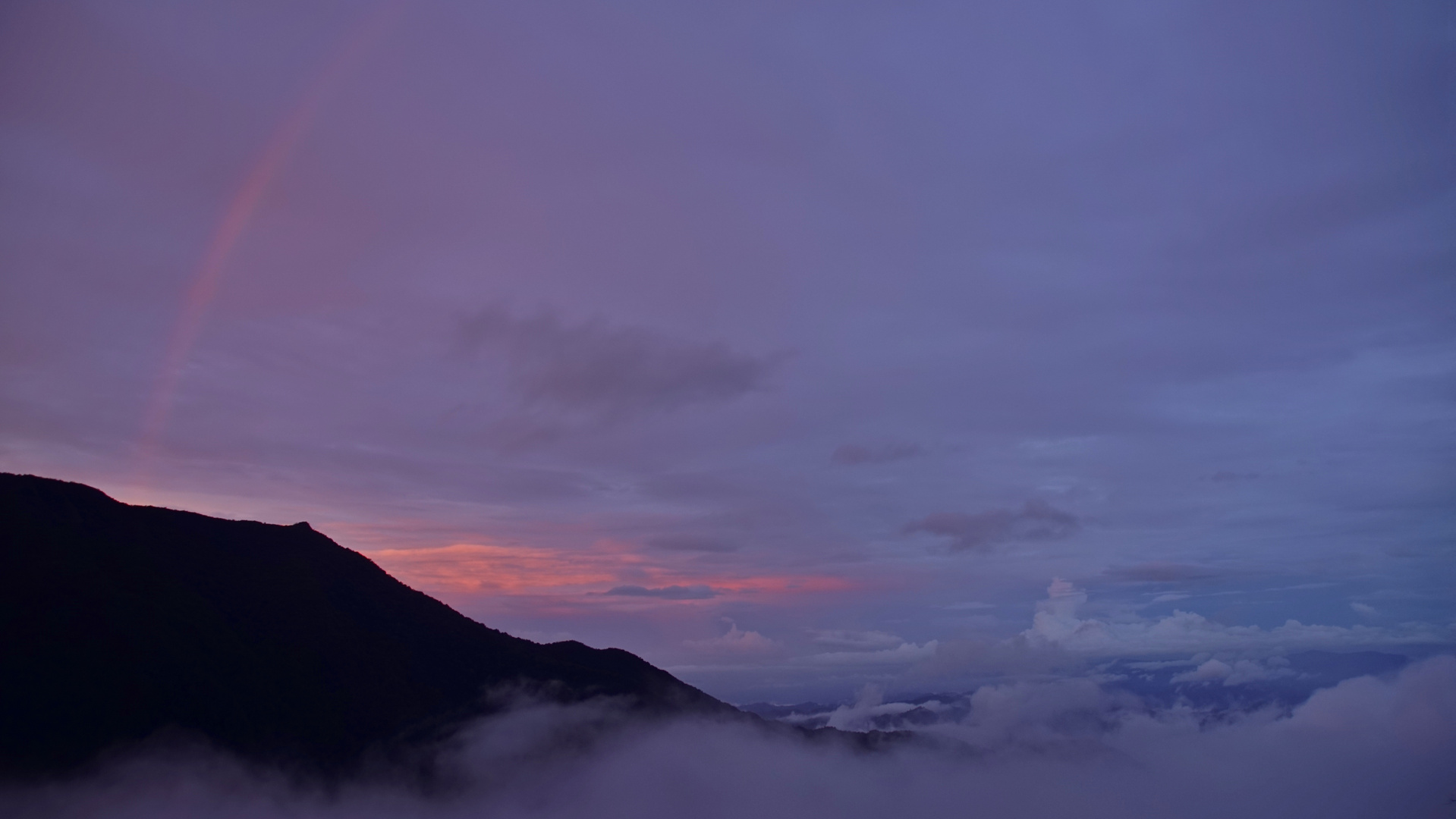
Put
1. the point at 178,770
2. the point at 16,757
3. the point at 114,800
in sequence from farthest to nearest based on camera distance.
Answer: the point at 178,770 → the point at 114,800 → the point at 16,757

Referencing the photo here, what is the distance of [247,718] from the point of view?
186125mm

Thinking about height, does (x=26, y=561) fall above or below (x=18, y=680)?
above

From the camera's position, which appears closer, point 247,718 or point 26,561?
point 26,561

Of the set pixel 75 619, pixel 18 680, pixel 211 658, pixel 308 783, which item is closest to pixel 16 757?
pixel 18 680

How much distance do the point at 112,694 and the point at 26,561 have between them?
34.7 metres

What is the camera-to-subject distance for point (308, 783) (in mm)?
197125

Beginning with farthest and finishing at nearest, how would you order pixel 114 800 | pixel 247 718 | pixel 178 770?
pixel 247 718 → pixel 178 770 → pixel 114 800

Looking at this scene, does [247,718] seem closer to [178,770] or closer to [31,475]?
[178,770]

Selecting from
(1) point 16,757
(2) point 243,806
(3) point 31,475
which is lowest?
(2) point 243,806

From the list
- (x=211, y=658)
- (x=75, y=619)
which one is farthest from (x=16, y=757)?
(x=211, y=658)

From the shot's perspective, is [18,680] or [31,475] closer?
[18,680]

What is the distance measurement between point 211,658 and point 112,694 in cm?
2350

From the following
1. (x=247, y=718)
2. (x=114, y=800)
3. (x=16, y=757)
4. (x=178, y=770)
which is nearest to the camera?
(x=16, y=757)

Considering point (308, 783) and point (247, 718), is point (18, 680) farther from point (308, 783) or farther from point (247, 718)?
point (308, 783)
